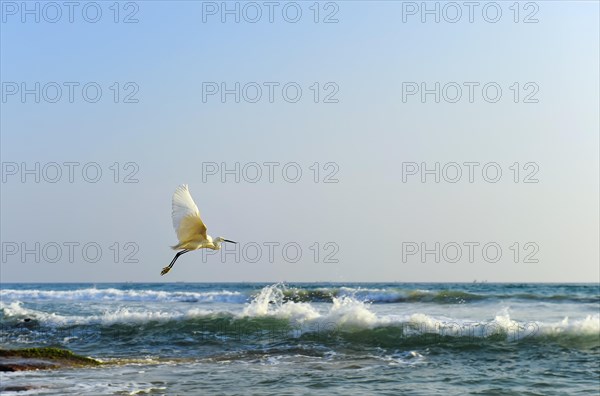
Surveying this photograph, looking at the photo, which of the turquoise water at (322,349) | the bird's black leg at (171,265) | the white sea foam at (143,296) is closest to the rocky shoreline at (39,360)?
the turquoise water at (322,349)

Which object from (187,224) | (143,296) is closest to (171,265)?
(187,224)

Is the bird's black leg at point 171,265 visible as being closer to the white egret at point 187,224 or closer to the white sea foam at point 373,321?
the white egret at point 187,224

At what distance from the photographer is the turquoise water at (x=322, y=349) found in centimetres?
1154

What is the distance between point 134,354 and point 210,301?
15.8 metres

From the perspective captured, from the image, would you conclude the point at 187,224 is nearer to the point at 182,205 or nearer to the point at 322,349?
the point at 182,205

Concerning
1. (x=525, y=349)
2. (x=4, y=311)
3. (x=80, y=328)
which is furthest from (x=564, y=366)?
(x=4, y=311)

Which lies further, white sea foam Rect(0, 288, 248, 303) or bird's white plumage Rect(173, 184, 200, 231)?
white sea foam Rect(0, 288, 248, 303)

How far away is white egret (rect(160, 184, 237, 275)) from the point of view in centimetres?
726

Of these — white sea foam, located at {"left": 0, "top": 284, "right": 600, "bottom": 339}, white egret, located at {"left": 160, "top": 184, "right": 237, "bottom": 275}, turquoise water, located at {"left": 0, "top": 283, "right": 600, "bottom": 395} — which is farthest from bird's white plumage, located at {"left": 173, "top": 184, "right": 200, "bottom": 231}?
white sea foam, located at {"left": 0, "top": 284, "right": 600, "bottom": 339}

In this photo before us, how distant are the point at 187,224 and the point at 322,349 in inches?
340

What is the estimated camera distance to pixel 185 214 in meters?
7.30

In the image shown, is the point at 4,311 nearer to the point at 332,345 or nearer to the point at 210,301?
the point at 210,301

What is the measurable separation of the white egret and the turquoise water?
161 inches

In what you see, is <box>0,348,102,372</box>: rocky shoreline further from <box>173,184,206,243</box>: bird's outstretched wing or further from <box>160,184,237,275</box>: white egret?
<box>173,184,206,243</box>: bird's outstretched wing
